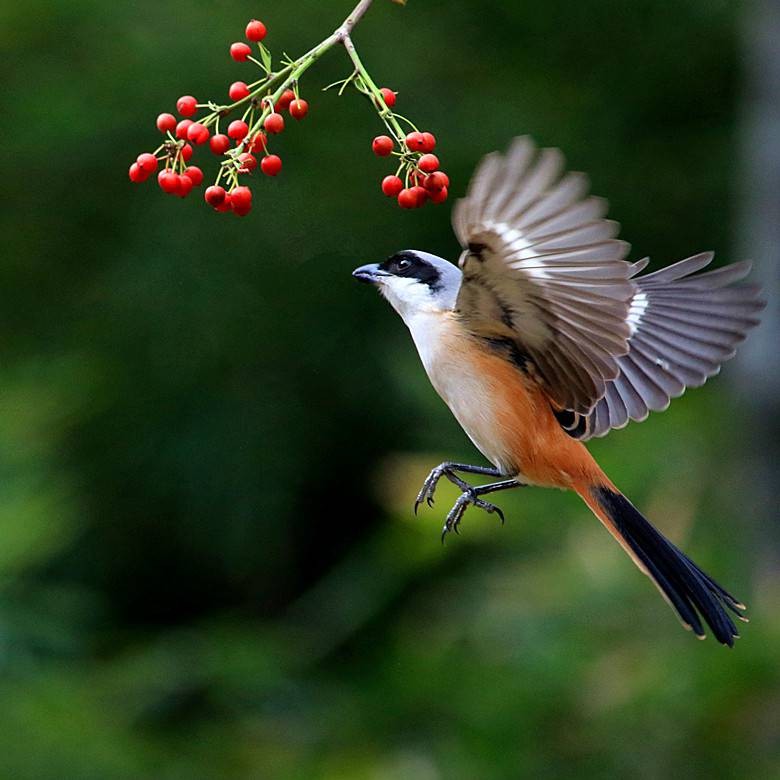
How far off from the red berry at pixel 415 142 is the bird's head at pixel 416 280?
1.36ft

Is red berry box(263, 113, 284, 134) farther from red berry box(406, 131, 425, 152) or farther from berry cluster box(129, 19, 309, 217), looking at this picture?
red berry box(406, 131, 425, 152)

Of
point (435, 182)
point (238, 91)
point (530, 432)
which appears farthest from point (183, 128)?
point (530, 432)

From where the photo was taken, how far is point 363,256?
570 centimetres

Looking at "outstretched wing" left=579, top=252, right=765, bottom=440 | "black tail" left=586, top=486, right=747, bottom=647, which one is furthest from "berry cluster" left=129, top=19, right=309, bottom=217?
"black tail" left=586, top=486, right=747, bottom=647

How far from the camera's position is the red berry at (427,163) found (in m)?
1.89

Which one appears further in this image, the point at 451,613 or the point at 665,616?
the point at 451,613

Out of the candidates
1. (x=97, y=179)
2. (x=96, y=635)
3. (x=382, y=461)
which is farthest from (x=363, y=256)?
(x=96, y=635)

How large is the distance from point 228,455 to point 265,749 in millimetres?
1488

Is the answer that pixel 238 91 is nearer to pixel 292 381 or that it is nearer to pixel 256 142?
pixel 256 142

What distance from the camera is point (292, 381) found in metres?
6.33

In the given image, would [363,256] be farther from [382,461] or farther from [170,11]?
[170,11]

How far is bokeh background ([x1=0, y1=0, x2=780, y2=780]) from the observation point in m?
5.04

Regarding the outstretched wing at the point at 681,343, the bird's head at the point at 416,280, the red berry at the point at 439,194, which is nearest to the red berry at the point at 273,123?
the red berry at the point at 439,194

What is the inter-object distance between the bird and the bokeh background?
228 centimetres
